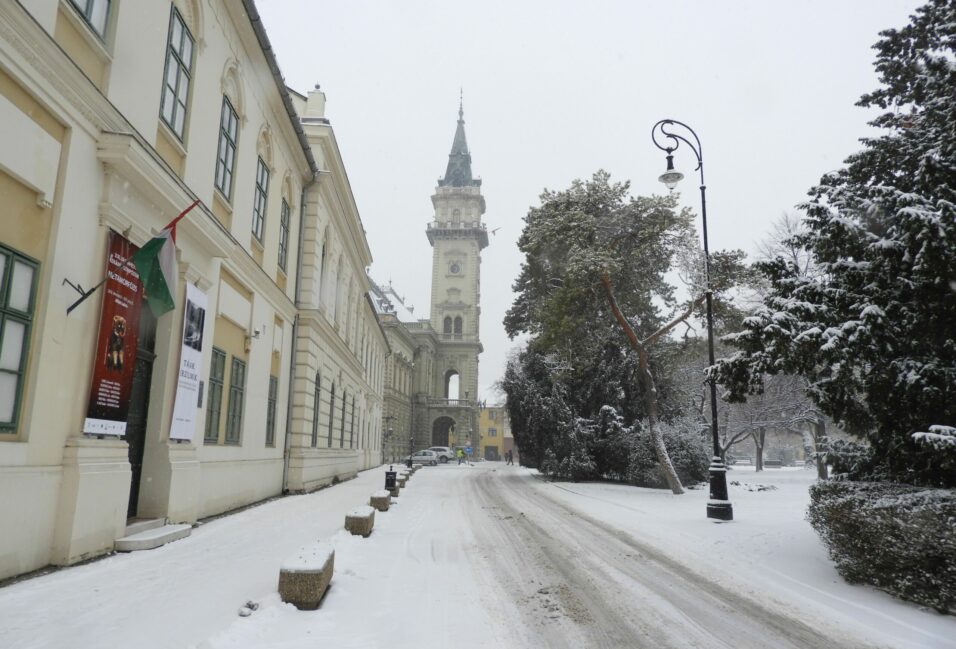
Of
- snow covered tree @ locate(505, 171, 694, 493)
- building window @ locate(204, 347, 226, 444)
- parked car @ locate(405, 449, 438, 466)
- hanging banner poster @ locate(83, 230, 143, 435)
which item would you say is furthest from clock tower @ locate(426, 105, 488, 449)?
hanging banner poster @ locate(83, 230, 143, 435)

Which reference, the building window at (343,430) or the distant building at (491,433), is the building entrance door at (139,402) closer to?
the building window at (343,430)

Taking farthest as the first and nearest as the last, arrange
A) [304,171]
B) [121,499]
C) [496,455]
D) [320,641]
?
[496,455] → [304,171] → [121,499] → [320,641]

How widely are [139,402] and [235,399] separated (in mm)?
3797

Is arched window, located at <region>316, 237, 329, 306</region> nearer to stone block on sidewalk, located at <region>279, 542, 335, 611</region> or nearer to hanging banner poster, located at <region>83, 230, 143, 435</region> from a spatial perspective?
hanging banner poster, located at <region>83, 230, 143, 435</region>

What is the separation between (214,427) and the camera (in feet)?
39.5

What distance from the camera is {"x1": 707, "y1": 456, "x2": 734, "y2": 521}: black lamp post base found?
12920 millimetres

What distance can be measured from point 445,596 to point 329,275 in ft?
55.6

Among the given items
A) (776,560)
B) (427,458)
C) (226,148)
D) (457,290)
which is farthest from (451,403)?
(776,560)

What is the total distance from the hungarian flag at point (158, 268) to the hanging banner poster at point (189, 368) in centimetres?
216

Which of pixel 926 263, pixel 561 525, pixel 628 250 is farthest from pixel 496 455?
pixel 926 263

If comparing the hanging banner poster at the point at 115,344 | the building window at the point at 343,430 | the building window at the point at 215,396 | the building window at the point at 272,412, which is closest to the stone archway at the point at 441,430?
the building window at the point at 343,430

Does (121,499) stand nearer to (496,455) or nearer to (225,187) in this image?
(225,187)

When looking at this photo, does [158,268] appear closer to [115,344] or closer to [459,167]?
[115,344]

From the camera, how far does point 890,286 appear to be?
734 centimetres
